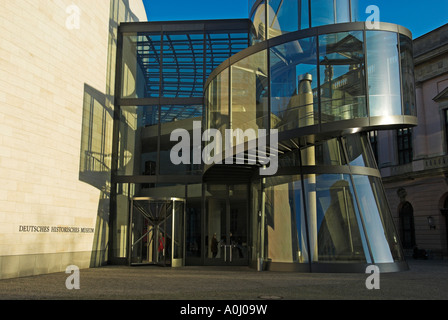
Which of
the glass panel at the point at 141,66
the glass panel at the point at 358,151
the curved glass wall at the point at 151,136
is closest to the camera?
the glass panel at the point at 358,151

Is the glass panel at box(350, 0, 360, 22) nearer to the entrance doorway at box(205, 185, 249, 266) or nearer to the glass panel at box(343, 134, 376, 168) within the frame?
the glass panel at box(343, 134, 376, 168)

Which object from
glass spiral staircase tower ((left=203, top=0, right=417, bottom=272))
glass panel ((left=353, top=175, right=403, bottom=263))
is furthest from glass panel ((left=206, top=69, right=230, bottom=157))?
glass panel ((left=353, top=175, right=403, bottom=263))

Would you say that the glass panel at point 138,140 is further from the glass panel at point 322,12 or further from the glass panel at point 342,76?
the glass panel at point 342,76

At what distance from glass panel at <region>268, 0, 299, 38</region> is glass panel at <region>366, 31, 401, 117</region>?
3.35 m

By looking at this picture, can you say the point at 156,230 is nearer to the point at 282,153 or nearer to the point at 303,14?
the point at 282,153

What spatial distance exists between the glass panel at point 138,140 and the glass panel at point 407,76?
1149cm

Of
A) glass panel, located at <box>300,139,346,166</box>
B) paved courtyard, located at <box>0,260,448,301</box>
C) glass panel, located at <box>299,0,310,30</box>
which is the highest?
glass panel, located at <box>299,0,310,30</box>

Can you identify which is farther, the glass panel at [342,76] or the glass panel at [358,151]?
the glass panel at [358,151]

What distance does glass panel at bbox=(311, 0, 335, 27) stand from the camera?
1702 cm

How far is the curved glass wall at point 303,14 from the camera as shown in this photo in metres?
17.1

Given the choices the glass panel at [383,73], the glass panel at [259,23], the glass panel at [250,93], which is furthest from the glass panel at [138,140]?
the glass panel at [383,73]

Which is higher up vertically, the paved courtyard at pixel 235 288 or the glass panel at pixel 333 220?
the glass panel at pixel 333 220

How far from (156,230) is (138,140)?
4427 millimetres
